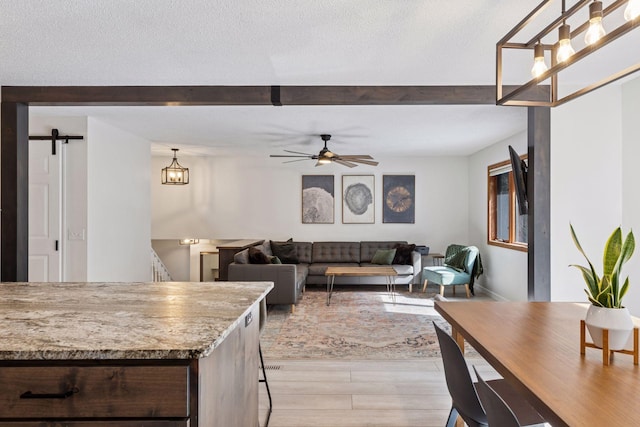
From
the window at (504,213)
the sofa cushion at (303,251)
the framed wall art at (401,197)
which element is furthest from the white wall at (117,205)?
the window at (504,213)

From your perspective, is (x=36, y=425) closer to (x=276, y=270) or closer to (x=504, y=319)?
(x=504, y=319)

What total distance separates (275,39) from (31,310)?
197 centimetres

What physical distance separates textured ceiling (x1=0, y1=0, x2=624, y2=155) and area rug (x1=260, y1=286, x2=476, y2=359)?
95.5 inches

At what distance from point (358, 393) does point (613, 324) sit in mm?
1810

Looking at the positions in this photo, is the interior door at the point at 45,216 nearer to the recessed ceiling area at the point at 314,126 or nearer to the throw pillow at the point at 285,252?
the recessed ceiling area at the point at 314,126

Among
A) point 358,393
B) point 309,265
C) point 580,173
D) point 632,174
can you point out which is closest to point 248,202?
point 309,265

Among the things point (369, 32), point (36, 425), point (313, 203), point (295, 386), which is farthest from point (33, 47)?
point (313, 203)

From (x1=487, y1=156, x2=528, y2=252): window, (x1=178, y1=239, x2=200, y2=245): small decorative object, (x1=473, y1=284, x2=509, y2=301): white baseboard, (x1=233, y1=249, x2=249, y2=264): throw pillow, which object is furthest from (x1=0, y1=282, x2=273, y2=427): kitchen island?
(x1=178, y1=239, x2=200, y2=245): small decorative object

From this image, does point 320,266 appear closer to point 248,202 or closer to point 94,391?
point 248,202

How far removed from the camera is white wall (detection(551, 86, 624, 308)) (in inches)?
126

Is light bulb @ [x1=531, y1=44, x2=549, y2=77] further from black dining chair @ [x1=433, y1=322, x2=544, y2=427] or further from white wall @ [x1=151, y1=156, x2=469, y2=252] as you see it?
white wall @ [x1=151, y1=156, x2=469, y2=252]

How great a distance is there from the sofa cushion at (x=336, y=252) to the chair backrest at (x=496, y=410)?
5.81 meters

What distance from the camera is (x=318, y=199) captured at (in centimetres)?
724

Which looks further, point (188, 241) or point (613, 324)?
point (188, 241)
